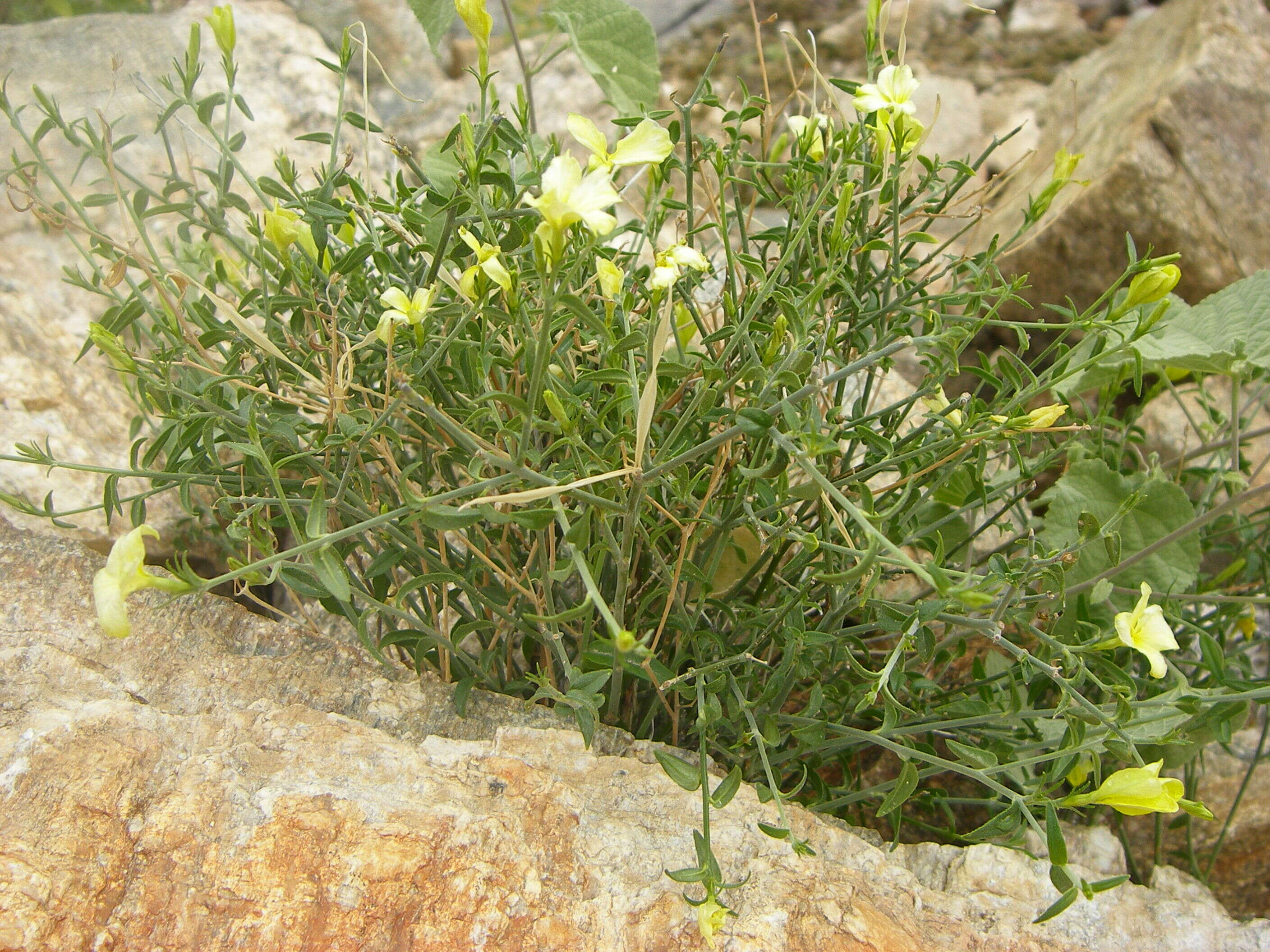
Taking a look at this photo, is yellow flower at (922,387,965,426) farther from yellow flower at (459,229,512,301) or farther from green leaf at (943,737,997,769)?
yellow flower at (459,229,512,301)

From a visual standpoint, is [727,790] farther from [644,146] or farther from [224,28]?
[224,28]

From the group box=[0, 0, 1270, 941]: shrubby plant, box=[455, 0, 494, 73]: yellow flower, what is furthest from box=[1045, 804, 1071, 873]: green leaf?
box=[455, 0, 494, 73]: yellow flower

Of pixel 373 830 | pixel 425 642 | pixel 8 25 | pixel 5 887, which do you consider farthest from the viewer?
pixel 8 25

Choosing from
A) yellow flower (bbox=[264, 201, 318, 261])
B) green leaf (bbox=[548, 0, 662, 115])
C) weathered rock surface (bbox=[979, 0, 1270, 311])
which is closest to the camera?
yellow flower (bbox=[264, 201, 318, 261])

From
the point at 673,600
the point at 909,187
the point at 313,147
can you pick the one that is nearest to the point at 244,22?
the point at 313,147

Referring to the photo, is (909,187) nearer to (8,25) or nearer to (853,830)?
(853,830)

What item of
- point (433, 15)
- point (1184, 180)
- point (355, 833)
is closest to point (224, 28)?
point (433, 15)

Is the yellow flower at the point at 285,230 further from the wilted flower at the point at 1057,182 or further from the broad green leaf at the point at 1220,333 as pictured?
the broad green leaf at the point at 1220,333

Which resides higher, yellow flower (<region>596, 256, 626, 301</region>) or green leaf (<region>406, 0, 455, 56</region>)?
green leaf (<region>406, 0, 455, 56</region>)
